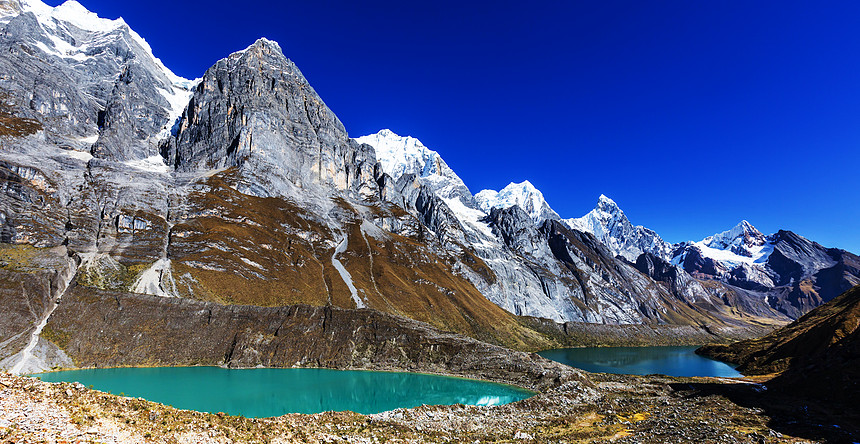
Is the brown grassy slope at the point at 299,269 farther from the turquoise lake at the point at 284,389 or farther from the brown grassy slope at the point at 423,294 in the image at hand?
the turquoise lake at the point at 284,389

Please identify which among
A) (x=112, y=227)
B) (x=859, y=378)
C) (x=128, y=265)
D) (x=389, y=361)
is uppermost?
(x=112, y=227)

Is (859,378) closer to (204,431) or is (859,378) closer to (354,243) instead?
(204,431)

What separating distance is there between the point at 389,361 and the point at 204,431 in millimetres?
69787

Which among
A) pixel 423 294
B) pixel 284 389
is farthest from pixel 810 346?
pixel 423 294

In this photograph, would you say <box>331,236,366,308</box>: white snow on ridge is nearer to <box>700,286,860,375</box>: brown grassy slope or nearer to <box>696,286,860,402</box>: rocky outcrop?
<box>696,286,860,402</box>: rocky outcrop

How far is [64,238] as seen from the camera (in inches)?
4656

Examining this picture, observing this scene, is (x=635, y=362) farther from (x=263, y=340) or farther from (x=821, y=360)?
(x=263, y=340)

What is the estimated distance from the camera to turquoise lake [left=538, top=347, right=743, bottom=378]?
117m

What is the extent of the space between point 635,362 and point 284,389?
12578 cm

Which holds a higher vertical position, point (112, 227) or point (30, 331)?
point (112, 227)

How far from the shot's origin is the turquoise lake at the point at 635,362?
117 meters

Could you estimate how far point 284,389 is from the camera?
68562 mm

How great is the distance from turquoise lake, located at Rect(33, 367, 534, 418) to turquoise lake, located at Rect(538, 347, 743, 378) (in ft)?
207

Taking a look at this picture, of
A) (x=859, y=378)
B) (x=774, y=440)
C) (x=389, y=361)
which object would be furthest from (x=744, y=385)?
(x=389, y=361)
